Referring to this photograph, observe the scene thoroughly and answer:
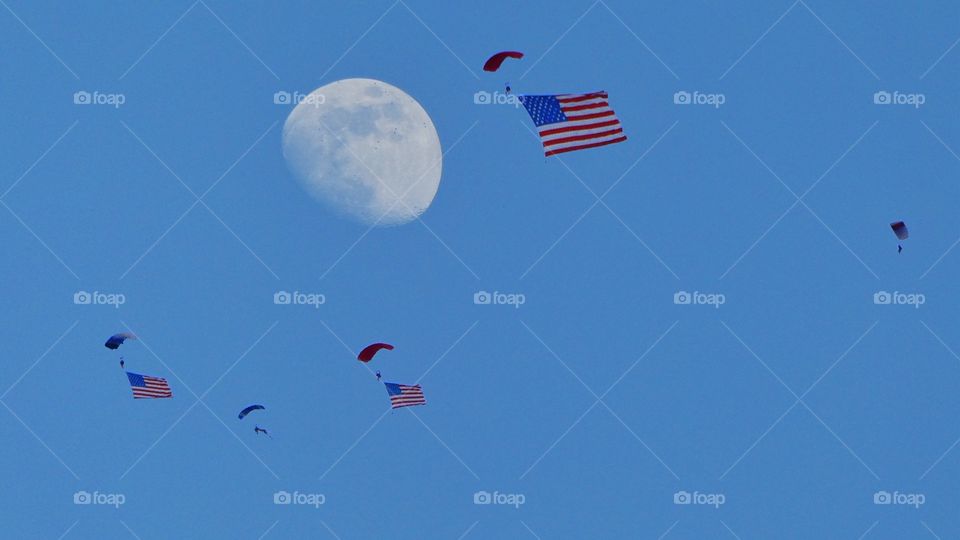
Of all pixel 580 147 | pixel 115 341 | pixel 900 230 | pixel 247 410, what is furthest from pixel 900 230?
pixel 115 341

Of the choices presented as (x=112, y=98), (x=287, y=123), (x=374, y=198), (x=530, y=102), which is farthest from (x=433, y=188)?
(x=112, y=98)

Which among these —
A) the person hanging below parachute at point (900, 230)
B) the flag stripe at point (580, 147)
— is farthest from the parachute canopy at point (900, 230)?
the flag stripe at point (580, 147)

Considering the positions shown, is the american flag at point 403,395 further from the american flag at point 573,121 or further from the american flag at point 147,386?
the american flag at point 573,121

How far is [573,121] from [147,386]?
16552 millimetres

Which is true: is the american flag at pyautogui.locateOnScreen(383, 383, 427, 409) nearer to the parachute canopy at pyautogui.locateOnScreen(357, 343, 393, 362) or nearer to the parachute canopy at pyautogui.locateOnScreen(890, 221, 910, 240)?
the parachute canopy at pyautogui.locateOnScreen(357, 343, 393, 362)

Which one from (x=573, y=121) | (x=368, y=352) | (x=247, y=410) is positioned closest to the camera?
(x=573, y=121)

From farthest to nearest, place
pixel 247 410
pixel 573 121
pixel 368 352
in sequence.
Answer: pixel 247 410, pixel 368 352, pixel 573 121

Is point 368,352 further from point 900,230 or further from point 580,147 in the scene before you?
point 900,230

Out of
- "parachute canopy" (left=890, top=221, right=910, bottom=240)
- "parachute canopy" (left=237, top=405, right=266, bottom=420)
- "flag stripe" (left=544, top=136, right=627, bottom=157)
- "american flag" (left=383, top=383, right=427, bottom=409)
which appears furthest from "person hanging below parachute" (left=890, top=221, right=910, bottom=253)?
"parachute canopy" (left=237, top=405, right=266, bottom=420)

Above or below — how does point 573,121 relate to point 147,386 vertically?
above

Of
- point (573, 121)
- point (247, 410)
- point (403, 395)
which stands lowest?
point (403, 395)

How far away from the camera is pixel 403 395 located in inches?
1558

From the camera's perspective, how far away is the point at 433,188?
4028 centimetres

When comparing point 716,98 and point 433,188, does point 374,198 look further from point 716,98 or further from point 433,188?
point 716,98
